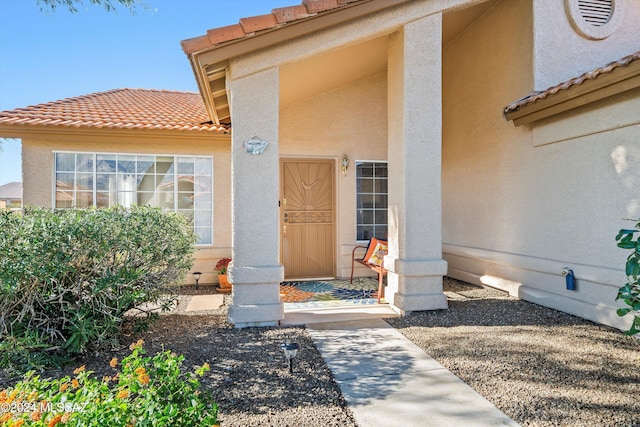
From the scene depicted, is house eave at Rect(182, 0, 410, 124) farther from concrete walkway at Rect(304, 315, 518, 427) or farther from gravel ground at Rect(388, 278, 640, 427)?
gravel ground at Rect(388, 278, 640, 427)

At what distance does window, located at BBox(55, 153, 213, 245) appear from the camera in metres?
7.41

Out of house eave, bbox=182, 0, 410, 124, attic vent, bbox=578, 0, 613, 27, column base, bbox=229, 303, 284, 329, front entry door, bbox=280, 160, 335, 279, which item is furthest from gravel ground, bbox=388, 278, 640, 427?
attic vent, bbox=578, 0, 613, 27

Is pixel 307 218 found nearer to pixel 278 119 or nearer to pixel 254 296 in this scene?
pixel 278 119

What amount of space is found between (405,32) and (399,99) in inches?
39.0

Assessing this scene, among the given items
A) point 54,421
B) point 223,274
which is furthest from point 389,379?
point 223,274

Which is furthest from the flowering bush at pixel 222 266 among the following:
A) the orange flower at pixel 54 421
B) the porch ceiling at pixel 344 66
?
the orange flower at pixel 54 421

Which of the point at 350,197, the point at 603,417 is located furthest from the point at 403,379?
the point at 350,197

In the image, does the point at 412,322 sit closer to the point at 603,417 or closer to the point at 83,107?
the point at 603,417

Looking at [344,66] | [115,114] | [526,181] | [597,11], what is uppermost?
[597,11]

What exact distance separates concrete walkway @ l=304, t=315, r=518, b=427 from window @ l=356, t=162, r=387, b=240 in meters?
4.14

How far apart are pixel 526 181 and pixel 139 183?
768cm

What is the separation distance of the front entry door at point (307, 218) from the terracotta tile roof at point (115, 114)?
75.2 inches

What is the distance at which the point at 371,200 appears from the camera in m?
8.84

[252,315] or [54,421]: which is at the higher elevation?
[54,421]
